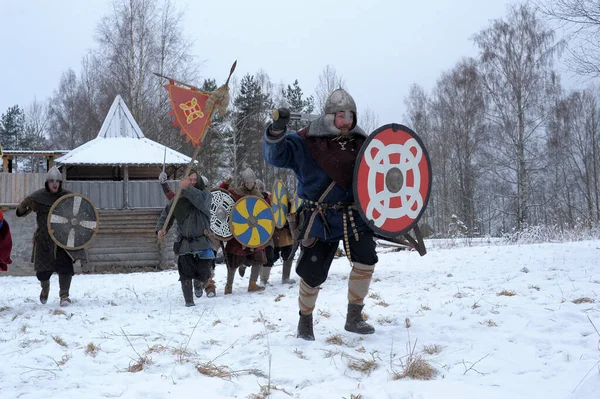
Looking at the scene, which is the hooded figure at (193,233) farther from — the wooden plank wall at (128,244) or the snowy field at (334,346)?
the wooden plank wall at (128,244)

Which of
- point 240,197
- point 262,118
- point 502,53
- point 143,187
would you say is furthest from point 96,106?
point 240,197

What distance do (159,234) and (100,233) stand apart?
1009 cm

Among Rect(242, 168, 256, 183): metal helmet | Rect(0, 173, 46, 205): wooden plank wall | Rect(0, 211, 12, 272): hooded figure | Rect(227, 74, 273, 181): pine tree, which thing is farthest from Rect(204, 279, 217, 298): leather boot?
Rect(227, 74, 273, 181): pine tree

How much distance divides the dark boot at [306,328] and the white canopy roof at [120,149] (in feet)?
38.3

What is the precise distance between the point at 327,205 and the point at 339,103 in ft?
2.27

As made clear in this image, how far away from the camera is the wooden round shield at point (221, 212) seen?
629 cm

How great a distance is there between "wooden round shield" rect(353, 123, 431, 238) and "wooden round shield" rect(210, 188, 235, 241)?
10.7 feet

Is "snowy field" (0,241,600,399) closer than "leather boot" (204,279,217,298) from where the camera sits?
Yes

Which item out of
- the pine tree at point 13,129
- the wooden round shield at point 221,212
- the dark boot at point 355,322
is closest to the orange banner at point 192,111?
the wooden round shield at point 221,212

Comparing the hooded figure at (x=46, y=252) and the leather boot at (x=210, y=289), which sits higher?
the hooded figure at (x=46, y=252)

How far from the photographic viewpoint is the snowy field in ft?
7.26

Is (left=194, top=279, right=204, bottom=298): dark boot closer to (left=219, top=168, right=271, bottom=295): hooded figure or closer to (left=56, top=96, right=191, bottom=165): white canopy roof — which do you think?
(left=219, top=168, right=271, bottom=295): hooded figure

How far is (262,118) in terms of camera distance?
27359 millimetres

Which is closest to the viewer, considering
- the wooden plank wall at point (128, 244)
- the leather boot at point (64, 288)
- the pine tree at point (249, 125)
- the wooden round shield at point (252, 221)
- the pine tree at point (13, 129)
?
the leather boot at point (64, 288)
